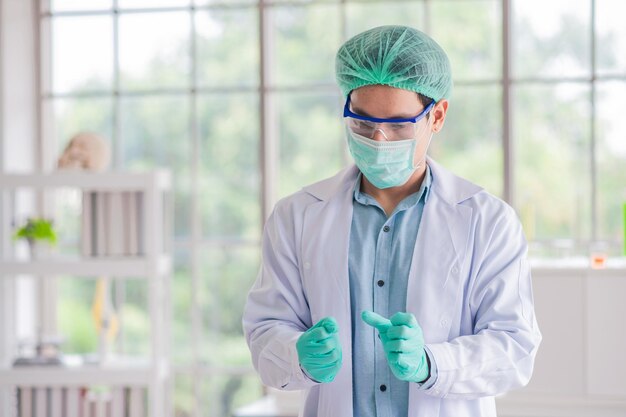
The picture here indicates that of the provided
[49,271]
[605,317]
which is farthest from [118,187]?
[605,317]

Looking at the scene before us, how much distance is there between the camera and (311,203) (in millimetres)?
1975

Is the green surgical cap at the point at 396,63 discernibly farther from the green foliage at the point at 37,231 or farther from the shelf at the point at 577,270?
the green foliage at the point at 37,231

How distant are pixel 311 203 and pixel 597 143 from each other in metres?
2.59

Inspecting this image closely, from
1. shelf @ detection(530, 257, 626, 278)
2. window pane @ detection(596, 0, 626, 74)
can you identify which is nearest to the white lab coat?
shelf @ detection(530, 257, 626, 278)

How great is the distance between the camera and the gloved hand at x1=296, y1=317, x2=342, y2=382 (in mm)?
1706

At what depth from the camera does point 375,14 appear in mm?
4418


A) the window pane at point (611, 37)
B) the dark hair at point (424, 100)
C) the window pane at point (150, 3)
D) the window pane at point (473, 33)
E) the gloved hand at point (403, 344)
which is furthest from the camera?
the window pane at point (150, 3)

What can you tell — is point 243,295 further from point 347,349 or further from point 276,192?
point 347,349

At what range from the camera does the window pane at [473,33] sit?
4.31 m

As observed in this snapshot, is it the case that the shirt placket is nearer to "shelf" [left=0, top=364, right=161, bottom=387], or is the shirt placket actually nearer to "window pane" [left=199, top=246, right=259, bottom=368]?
"shelf" [left=0, top=364, right=161, bottom=387]

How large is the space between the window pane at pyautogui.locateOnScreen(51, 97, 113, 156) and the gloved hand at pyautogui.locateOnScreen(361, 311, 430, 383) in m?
3.19

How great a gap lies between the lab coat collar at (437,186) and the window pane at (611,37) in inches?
96.7

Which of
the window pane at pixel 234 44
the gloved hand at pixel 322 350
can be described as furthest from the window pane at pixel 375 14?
the gloved hand at pixel 322 350

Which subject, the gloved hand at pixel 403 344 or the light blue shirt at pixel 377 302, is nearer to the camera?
the gloved hand at pixel 403 344
